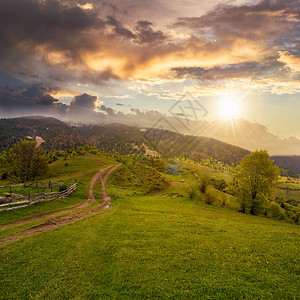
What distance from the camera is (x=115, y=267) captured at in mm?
13117

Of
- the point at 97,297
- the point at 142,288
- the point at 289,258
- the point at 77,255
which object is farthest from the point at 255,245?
the point at 77,255

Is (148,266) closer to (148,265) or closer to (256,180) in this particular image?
(148,265)

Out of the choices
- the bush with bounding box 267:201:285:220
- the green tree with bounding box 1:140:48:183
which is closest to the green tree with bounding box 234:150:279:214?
the bush with bounding box 267:201:285:220

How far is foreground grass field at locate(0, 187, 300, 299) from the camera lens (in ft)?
35.3

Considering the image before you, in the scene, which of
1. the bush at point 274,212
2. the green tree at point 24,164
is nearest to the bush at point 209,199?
Answer: the bush at point 274,212

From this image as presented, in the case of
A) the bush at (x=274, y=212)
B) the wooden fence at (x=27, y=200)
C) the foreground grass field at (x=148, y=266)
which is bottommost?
the bush at (x=274, y=212)

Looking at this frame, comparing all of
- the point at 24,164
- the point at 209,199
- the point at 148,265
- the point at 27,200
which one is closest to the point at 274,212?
the point at 209,199

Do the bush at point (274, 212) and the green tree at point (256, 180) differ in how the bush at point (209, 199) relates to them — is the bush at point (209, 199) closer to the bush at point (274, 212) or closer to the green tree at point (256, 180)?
the green tree at point (256, 180)

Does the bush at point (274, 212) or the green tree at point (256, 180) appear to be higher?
Result: the green tree at point (256, 180)

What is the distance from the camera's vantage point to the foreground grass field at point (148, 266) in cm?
1077

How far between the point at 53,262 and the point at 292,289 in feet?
58.5

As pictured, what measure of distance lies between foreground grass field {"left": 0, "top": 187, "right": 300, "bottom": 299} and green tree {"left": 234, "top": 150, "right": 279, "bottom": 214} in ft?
100

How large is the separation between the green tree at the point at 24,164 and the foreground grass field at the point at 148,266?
60.1m

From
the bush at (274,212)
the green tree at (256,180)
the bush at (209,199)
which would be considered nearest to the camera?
the green tree at (256,180)
